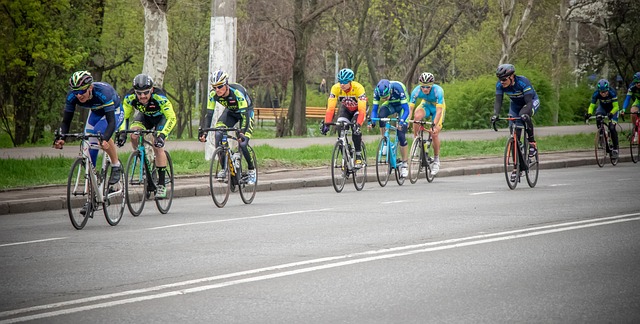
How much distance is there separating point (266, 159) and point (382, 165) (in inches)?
170

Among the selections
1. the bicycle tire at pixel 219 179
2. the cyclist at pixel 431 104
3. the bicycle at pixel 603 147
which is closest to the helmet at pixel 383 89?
the cyclist at pixel 431 104

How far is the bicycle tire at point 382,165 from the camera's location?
62.8 ft

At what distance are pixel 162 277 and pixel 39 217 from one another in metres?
6.21

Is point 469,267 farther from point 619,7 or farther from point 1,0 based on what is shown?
point 619,7

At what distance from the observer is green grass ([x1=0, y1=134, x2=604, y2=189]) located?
19172 mm

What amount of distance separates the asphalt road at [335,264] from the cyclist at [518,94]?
247 centimetres

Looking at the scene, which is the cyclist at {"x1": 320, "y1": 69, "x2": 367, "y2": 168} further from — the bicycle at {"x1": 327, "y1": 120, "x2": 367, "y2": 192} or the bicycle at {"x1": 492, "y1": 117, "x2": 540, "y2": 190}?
the bicycle at {"x1": 492, "y1": 117, "x2": 540, "y2": 190}

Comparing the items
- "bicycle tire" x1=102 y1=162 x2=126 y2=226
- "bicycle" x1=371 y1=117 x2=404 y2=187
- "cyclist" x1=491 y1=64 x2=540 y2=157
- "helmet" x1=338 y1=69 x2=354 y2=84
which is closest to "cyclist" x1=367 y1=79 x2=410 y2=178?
"bicycle" x1=371 y1=117 x2=404 y2=187

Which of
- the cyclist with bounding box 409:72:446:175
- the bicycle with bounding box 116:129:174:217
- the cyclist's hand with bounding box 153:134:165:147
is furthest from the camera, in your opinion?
the cyclist with bounding box 409:72:446:175

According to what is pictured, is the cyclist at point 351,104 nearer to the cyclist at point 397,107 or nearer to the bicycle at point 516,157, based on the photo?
the cyclist at point 397,107

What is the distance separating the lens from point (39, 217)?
574 inches

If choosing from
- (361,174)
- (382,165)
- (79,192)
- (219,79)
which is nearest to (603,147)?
(382,165)

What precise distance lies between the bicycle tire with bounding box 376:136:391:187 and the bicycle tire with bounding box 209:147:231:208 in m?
4.08

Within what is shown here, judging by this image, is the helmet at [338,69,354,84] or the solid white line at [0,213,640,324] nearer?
the solid white line at [0,213,640,324]
